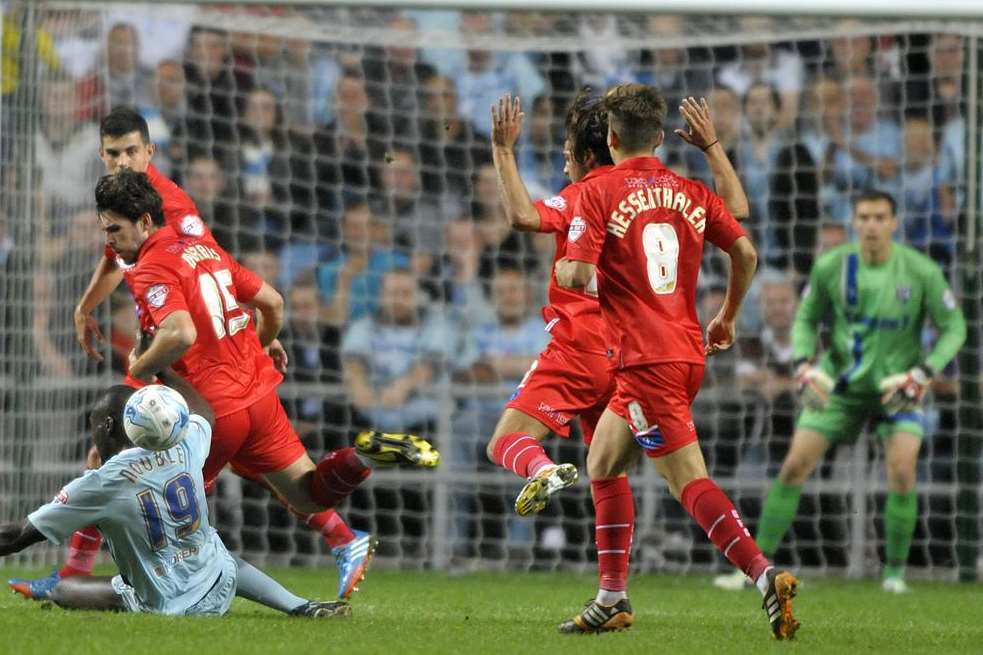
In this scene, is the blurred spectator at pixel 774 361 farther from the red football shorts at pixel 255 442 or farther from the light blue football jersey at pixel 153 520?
the light blue football jersey at pixel 153 520

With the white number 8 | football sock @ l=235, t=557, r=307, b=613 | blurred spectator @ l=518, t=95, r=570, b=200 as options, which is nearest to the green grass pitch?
football sock @ l=235, t=557, r=307, b=613

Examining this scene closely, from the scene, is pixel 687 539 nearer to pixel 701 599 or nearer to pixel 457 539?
pixel 457 539

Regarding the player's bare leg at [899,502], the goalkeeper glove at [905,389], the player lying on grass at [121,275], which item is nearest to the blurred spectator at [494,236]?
the goalkeeper glove at [905,389]

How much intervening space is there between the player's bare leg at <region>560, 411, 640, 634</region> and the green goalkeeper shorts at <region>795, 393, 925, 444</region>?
3384mm

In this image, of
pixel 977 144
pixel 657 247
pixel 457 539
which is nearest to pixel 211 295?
pixel 657 247

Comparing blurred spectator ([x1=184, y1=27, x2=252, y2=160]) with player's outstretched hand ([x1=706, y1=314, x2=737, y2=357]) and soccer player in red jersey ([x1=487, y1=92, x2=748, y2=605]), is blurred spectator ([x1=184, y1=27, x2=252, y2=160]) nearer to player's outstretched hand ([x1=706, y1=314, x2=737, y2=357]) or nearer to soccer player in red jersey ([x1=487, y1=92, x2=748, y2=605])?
soccer player in red jersey ([x1=487, y1=92, x2=748, y2=605])

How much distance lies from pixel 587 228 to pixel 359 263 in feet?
17.0

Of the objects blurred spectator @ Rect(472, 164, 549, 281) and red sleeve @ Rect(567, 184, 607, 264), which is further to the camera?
blurred spectator @ Rect(472, 164, 549, 281)

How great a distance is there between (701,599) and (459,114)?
160 inches

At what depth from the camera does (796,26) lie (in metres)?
11.1

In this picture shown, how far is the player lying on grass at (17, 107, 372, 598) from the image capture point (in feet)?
22.9

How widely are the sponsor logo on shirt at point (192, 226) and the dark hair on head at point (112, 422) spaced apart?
2.88 ft

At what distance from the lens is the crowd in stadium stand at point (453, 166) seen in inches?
423

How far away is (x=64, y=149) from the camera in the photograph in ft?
33.2
